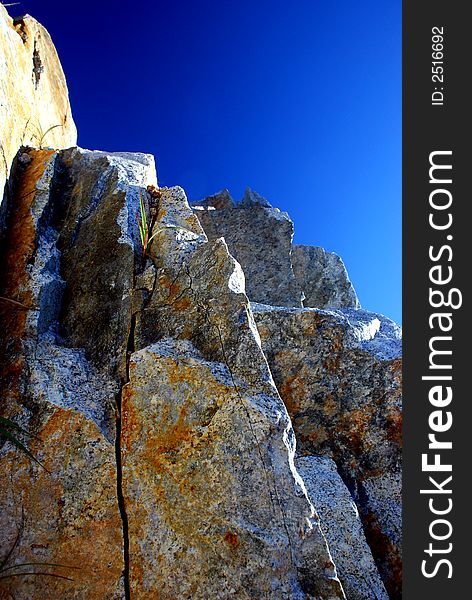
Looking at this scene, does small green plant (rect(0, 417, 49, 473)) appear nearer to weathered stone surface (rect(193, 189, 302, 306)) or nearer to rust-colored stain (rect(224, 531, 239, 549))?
rust-colored stain (rect(224, 531, 239, 549))

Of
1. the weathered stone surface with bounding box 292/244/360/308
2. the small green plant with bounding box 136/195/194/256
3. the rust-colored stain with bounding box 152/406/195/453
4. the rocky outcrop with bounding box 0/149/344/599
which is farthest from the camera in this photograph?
the weathered stone surface with bounding box 292/244/360/308

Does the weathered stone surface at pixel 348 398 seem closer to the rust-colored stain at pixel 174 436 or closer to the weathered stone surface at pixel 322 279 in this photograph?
the rust-colored stain at pixel 174 436

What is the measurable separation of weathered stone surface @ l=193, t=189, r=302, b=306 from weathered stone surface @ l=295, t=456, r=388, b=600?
7621mm

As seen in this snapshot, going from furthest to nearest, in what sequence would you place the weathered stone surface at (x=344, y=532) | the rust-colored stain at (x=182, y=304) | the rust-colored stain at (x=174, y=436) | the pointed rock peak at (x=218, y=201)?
the pointed rock peak at (x=218, y=201), the rust-colored stain at (x=182, y=304), the weathered stone surface at (x=344, y=532), the rust-colored stain at (x=174, y=436)

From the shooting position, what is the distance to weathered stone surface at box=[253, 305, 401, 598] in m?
6.12

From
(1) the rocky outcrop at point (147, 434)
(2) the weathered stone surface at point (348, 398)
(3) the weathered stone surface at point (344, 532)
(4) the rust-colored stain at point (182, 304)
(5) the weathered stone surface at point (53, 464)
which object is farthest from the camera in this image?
(2) the weathered stone surface at point (348, 398)

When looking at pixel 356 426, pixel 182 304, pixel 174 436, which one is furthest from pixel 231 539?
pixel 356 426

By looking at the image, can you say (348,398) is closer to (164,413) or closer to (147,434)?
(164,413)

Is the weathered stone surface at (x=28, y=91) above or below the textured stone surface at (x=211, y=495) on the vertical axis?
above

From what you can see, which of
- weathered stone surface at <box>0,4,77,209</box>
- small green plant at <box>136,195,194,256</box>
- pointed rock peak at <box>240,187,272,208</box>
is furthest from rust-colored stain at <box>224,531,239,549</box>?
pointed rock peak at <box>240,187,272,208</box>

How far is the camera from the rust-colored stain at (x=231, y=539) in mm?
4195

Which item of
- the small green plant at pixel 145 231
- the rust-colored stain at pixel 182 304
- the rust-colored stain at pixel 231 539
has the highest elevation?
the small green plant at pixel 145 231

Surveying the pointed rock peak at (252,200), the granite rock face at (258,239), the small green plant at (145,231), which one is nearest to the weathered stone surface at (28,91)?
the small green plant at (145,231)

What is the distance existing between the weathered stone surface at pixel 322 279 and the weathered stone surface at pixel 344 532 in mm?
14520
